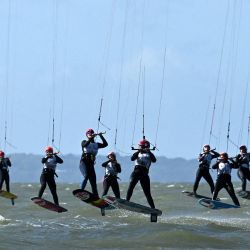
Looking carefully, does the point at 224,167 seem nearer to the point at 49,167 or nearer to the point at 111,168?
the point at 111,168

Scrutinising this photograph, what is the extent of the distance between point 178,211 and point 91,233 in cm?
1663

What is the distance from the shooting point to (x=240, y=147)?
123 feet

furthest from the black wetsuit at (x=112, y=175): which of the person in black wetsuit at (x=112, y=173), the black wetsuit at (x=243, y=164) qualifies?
the black wetsuit at (x=243, y=164)

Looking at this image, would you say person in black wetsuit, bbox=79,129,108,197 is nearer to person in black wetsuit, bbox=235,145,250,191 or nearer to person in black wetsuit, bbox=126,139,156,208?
person in black wetsuit, bbox=126,139,156,208

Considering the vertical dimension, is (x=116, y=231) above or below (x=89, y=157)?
below

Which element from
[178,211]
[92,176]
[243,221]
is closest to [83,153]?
[92,176]

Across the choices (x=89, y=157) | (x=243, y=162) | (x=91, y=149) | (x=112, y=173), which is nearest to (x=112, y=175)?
(x=112, y=173)

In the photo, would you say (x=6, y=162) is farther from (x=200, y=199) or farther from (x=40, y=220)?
(x=200, y=199)

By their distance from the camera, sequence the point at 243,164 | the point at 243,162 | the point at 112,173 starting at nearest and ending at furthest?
the point at 112,173 < the point at 243,162 < the point at 243,164

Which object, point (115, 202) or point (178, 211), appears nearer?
point (115, 202)

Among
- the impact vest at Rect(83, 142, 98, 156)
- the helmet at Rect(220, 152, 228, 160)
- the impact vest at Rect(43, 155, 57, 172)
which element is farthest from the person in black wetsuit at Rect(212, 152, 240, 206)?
the impact vest at Rect(43, 155, 57, 172)

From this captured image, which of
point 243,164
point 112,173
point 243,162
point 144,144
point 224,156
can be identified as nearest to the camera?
point 144,144

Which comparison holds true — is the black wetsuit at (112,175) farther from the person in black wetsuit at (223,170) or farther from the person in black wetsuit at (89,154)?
the person in black wetsuit at (223,170)

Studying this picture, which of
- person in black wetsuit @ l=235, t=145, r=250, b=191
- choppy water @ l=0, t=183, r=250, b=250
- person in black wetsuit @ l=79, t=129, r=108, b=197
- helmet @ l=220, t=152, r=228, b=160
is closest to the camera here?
choppy water @ l=0, t=183, r=250, b=250
